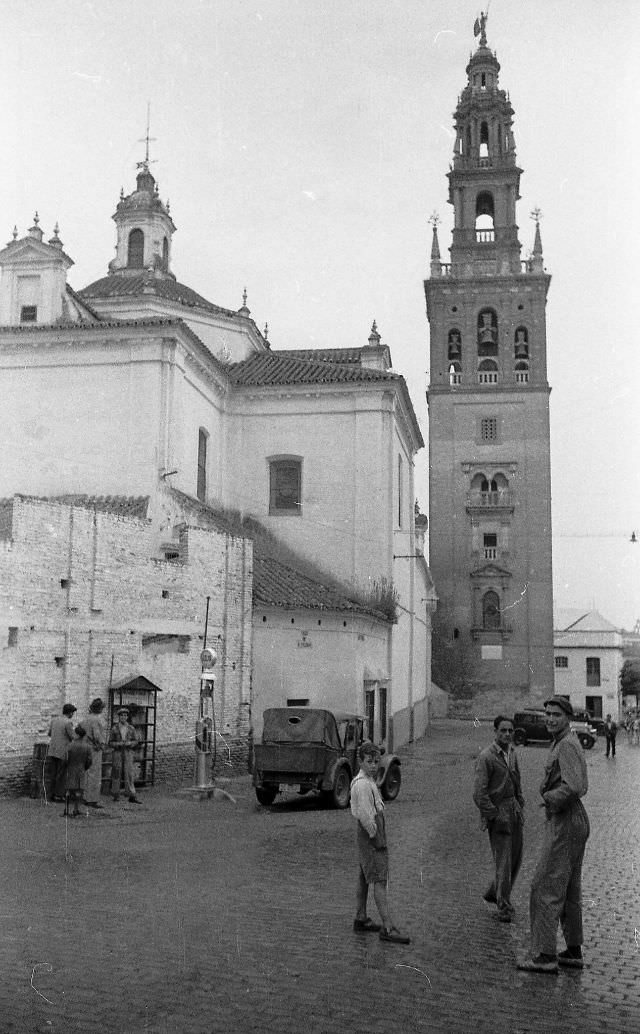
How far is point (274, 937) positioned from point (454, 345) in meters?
49.8

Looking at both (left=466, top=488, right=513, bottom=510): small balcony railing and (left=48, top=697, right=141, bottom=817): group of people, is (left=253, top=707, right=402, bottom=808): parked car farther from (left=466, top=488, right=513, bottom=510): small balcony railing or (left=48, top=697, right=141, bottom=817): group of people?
(left=466, top=488, right=513, bottom=510): small balcony railing

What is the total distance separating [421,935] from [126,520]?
11.9 meters

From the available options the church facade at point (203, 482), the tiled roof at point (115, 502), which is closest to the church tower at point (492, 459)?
the church facade at point (203, 482)

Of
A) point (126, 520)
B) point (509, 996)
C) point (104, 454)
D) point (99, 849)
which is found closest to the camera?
point (509, 996)

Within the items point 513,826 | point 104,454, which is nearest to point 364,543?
point 104,454

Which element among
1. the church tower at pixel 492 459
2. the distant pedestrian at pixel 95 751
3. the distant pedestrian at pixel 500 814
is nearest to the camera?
the distant pedestrian at pixel 500 814

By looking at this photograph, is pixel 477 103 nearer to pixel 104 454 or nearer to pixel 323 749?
pixel 104 454

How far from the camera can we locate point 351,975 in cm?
688

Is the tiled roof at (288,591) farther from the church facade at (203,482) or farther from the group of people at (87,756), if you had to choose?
the group of people at (87,756)

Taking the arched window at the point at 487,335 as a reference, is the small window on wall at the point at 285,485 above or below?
below

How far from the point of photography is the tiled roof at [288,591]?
2306 cm

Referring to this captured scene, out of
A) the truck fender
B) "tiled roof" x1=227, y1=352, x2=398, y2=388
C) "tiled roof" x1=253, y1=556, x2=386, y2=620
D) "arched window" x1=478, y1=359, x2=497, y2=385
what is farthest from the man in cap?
"arched window" x1=478, y1=359, x2=497, y2=385

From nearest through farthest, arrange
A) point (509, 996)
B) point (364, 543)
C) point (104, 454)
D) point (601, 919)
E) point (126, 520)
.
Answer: point (509, 996), point (601, 919), point (126, 520), point (104, 454), point (364, 543)

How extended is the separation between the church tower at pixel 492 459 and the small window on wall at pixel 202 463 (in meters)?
25.6
